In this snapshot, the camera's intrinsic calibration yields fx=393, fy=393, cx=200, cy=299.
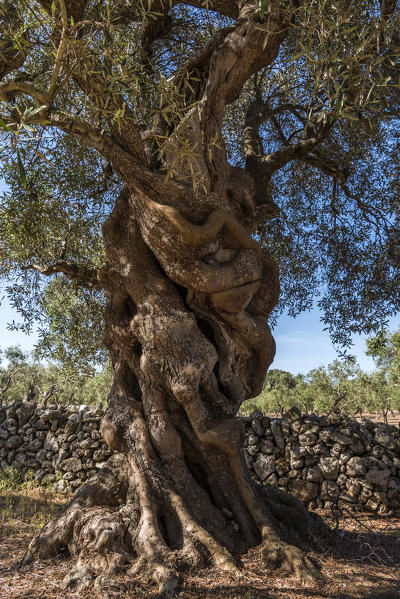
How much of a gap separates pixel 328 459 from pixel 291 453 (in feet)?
2.69

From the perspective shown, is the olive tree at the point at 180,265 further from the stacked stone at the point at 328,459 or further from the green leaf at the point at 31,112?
the stacked stone at the point at 328,459

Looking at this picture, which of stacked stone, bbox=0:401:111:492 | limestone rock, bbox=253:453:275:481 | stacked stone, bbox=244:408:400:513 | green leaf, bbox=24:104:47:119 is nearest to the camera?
green leaf, bbox=24:104:47:119

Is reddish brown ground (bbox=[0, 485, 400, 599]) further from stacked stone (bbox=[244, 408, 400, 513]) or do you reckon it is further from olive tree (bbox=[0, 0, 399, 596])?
stacked stone (bbox=[244, 408, 400, 513])

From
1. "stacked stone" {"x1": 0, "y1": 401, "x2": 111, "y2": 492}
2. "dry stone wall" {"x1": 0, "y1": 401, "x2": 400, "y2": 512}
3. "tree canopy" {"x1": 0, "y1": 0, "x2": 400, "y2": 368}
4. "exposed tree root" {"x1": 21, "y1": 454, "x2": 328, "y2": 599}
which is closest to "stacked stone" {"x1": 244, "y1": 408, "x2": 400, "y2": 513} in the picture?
"dry stone wall" {"x1": 0, "y1": 401, "x2": 400, "y2": 512}

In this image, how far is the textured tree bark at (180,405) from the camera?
13.9ft

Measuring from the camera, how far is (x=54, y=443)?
34.9 feet

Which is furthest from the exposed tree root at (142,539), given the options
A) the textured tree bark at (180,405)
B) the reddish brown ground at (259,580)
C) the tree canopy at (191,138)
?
the tree canopy at (191,138)

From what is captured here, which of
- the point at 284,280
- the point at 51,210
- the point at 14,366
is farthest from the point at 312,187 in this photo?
the point at 14,366

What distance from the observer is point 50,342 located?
420 inches

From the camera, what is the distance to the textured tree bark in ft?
13.9

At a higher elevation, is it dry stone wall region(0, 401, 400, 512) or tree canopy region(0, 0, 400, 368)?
tree canopy region(0, 0, 400, 368)

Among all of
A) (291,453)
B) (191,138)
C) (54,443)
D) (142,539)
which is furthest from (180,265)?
(54,443)

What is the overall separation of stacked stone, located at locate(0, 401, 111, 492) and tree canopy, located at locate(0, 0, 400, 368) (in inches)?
67.7

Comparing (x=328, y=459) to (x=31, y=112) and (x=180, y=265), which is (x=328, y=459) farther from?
(x=31, y=112)
